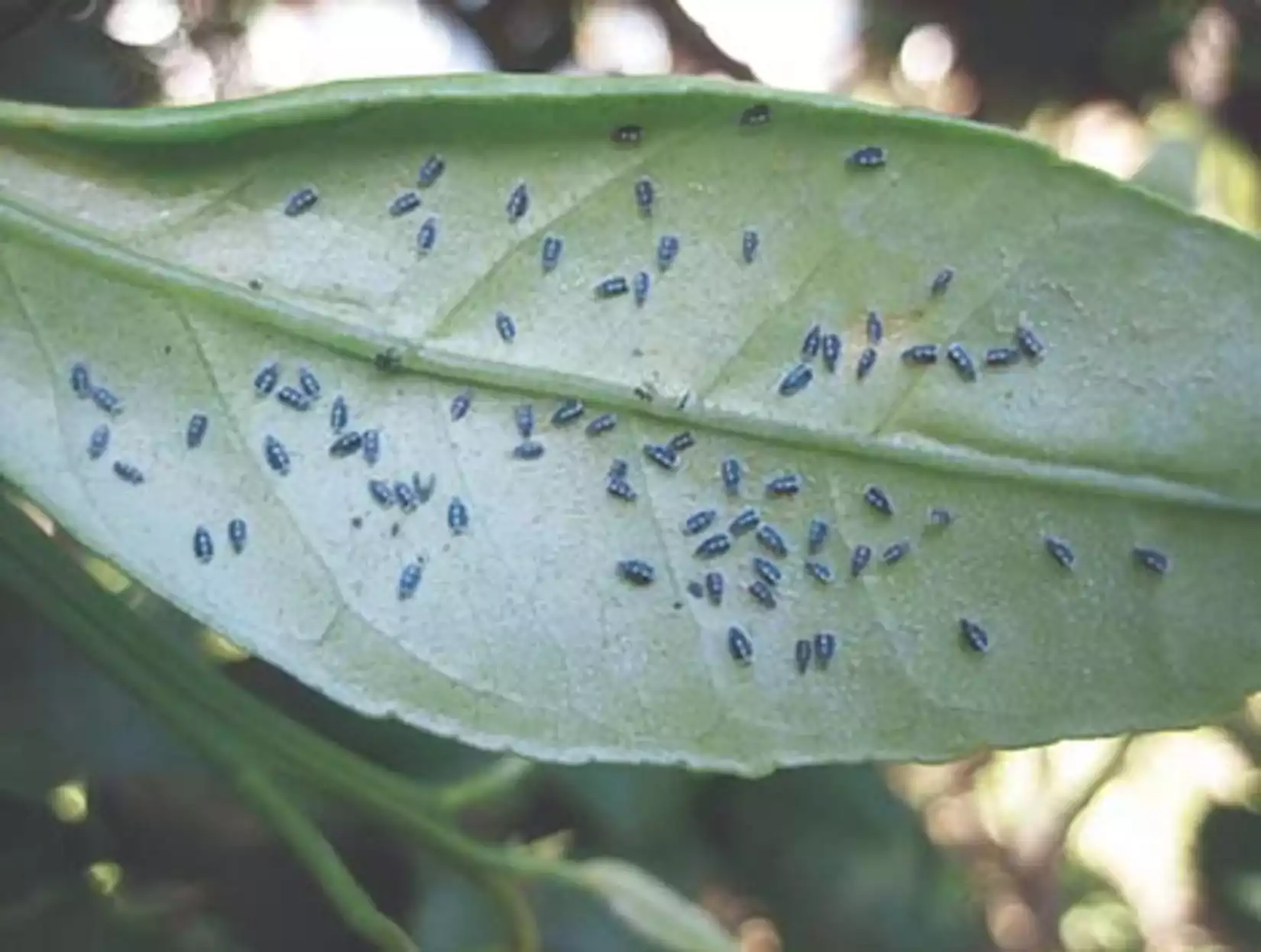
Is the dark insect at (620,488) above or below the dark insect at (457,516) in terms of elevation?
above

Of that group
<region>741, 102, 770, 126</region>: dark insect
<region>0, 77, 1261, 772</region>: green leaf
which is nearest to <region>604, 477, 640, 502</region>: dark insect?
<region>0, 77, 1261, 772</region>: green leaf

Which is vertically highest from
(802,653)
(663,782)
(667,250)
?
(667,250)

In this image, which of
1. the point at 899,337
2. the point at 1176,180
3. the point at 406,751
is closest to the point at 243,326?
the point at 899,337

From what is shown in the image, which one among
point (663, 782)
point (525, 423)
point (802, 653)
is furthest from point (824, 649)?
point (663, 782)

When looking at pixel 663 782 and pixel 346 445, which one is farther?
pixel 663 782

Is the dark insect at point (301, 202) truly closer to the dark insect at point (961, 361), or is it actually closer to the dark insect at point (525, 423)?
the dark insect at point (525, 423)

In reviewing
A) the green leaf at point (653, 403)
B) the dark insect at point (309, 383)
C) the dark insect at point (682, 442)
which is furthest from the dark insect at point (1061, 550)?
the dark insect at point (309, 383)

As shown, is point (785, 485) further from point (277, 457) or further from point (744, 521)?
point (277, 457)
